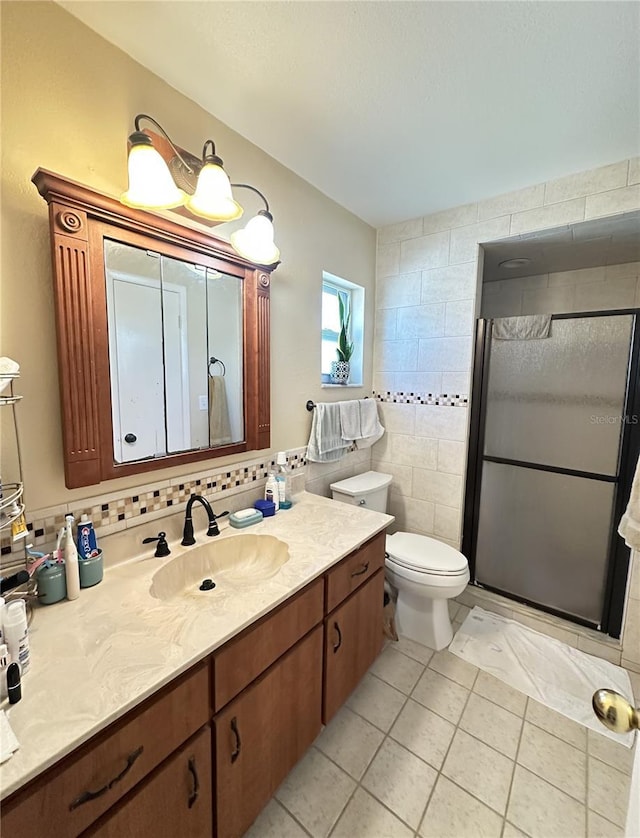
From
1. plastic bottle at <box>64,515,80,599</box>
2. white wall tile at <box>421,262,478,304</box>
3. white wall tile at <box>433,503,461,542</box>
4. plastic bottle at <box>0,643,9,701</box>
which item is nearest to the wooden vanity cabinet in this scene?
plastic bottle at <box>0,643,9,701</box>

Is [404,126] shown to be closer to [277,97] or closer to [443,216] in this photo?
[277,97]

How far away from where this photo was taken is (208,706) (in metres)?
0.85

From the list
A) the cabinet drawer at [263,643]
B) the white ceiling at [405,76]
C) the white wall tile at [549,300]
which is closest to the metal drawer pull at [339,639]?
the cabinet drawer at [263,643]

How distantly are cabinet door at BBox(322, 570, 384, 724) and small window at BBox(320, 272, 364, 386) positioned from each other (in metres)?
1.17

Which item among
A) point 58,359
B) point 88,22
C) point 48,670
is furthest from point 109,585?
point 88,22

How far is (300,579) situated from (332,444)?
3.28 feet

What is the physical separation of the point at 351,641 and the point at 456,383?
1494mm

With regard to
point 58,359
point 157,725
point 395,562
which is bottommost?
point 395,562

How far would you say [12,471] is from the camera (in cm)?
94

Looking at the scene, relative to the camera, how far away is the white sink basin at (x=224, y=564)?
1.17 metres

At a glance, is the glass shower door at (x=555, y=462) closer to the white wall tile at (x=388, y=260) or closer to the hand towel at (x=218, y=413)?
the white wall tile at (x=388, y=260)

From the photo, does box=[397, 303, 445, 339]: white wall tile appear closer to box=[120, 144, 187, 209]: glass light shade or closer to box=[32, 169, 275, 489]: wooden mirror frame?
box=[32, 169, 275, 489]: wooden mirror frame

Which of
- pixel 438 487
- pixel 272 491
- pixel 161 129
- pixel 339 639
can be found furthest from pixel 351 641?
pixel 161 129

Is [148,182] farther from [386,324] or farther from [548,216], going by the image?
[548,216]
